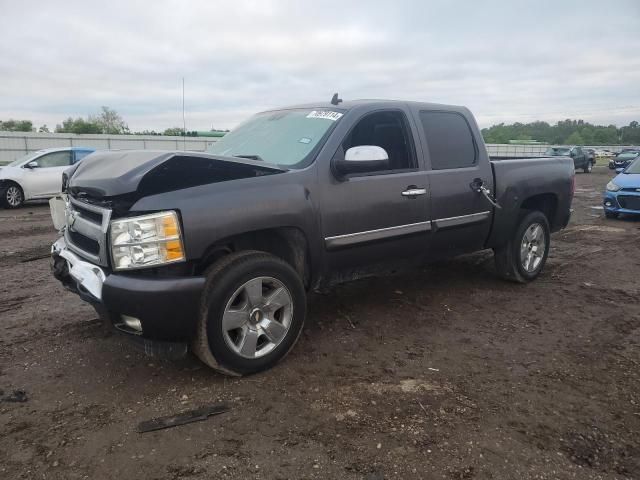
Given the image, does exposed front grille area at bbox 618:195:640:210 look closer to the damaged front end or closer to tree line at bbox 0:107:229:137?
the damaged front end

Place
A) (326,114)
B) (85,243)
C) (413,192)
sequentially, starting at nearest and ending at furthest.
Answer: (85,243) → (326,114) → (413,192)

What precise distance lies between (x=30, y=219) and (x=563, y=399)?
11.1 m

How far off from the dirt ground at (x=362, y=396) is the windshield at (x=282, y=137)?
4.72 feet

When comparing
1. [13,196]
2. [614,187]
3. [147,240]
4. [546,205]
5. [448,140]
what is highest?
[448,140]

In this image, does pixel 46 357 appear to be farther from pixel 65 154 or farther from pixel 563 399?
pixel 65 154

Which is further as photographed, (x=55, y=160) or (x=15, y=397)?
(x=55, y=160)

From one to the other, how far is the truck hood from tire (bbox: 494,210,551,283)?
10.3 ft

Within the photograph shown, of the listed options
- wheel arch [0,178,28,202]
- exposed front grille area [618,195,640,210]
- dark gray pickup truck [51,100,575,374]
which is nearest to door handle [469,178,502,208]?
dark gray pickup truck [51,100,575,374]

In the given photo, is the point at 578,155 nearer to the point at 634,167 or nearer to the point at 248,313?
the point at 634,167

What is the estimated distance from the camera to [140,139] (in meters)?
30.8

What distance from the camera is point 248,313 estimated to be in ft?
10.5

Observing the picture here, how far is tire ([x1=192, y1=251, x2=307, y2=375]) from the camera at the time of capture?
3.03 metres

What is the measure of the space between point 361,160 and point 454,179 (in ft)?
4.42

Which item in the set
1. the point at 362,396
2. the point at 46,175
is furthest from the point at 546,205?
the point at 46,175
